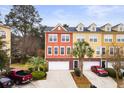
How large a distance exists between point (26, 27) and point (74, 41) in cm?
100

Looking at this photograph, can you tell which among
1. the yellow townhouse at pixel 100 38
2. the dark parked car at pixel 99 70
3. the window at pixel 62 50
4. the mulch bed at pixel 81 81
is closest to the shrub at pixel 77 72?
the mulch bed at pixel 81 81

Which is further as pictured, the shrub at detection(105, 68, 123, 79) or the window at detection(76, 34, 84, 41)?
the window at detection(76, 34, 84, 41)

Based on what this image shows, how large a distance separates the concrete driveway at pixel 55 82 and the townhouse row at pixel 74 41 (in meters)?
0.16

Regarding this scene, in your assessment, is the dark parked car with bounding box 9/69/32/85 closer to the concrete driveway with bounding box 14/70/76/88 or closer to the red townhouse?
the concrete driveway with bounding box 14/70/76/88

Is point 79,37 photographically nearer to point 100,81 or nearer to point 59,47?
point 59,47

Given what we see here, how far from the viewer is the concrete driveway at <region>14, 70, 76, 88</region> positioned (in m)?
6.85

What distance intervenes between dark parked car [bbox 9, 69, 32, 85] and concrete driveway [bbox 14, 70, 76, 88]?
0.10 metres

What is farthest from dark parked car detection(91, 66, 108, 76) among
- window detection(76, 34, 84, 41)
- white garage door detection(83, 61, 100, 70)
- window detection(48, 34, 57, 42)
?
window detection(48, 34, 57, 42)

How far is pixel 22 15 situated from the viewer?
22.8ft

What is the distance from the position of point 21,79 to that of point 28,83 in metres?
0.16

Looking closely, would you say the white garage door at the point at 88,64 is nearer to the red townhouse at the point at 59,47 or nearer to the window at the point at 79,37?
the red townhouse at the point at 59,47

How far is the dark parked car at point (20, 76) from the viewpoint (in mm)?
6852

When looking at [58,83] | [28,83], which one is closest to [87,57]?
[58,83]
